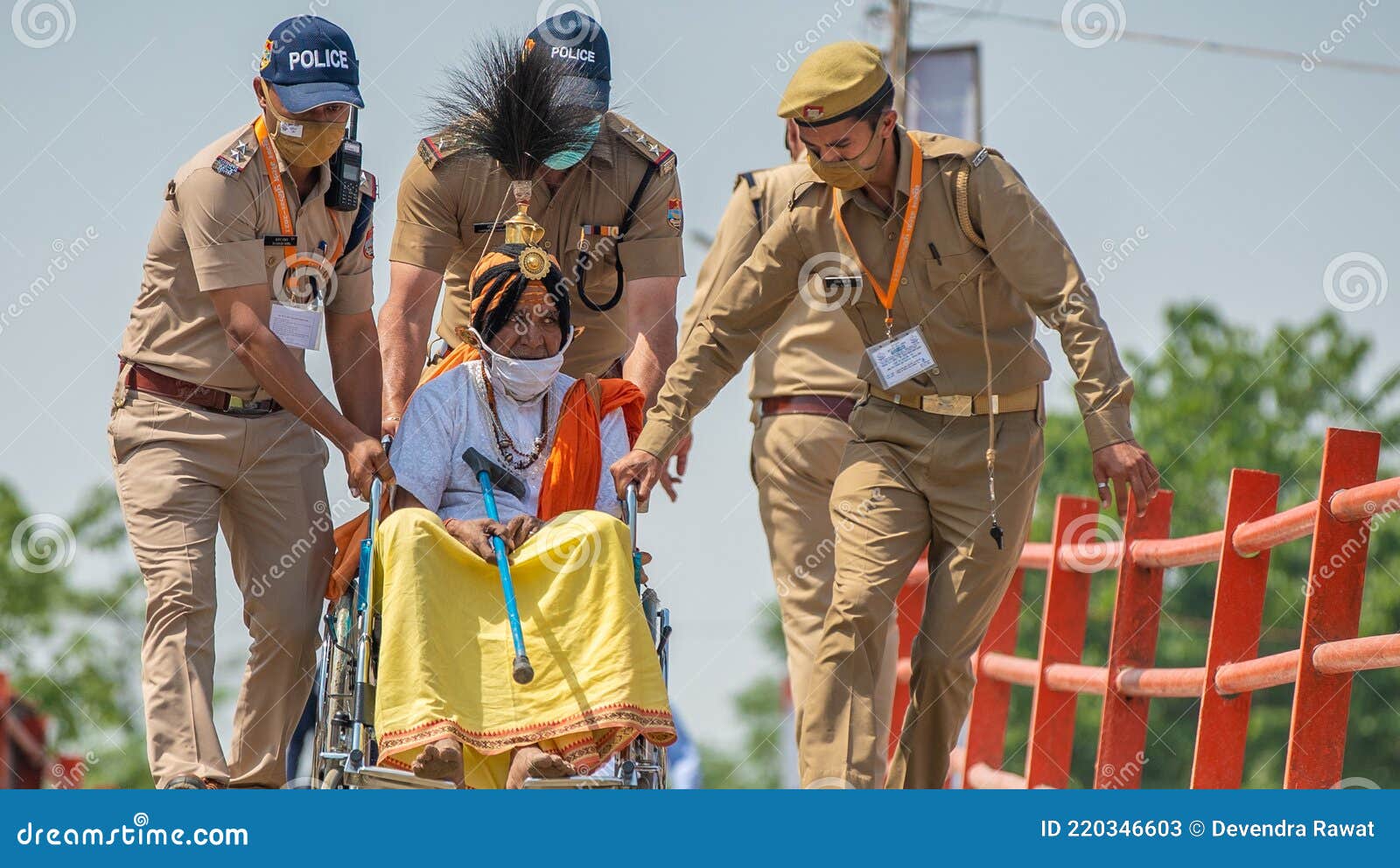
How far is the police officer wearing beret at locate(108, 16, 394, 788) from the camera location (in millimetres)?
5598

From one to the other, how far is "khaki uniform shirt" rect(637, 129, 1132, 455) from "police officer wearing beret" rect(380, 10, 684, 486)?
62cm

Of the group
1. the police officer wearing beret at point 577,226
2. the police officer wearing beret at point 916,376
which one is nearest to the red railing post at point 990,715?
the police officer wearing beret at point 577,226

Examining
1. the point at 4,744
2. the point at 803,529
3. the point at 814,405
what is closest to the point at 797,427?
the point at 814,405

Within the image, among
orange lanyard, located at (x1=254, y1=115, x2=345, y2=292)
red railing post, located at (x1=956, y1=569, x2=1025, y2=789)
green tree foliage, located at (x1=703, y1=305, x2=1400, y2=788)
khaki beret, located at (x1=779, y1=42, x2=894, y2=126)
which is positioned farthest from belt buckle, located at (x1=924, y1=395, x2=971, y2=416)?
green tree foliage, located at (x1=703, y1=305, x2=1400, y2=788)

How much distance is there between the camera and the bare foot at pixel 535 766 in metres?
5.05

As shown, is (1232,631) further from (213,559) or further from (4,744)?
(4,744)

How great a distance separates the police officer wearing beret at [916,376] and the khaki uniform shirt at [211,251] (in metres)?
1.12

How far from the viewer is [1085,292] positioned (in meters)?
5.61

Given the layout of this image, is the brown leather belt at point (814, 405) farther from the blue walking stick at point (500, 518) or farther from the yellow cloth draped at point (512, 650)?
the yellow cloth draped at point (512, 650)

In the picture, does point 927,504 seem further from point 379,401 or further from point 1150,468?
point 379,401

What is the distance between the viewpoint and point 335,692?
5520 mm

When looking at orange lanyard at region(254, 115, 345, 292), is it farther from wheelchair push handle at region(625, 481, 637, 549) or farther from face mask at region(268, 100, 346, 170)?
wheelchair push handle at region(625, 481, 637, 549)

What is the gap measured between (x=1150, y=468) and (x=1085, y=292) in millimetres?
531

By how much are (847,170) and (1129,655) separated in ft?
7.86
